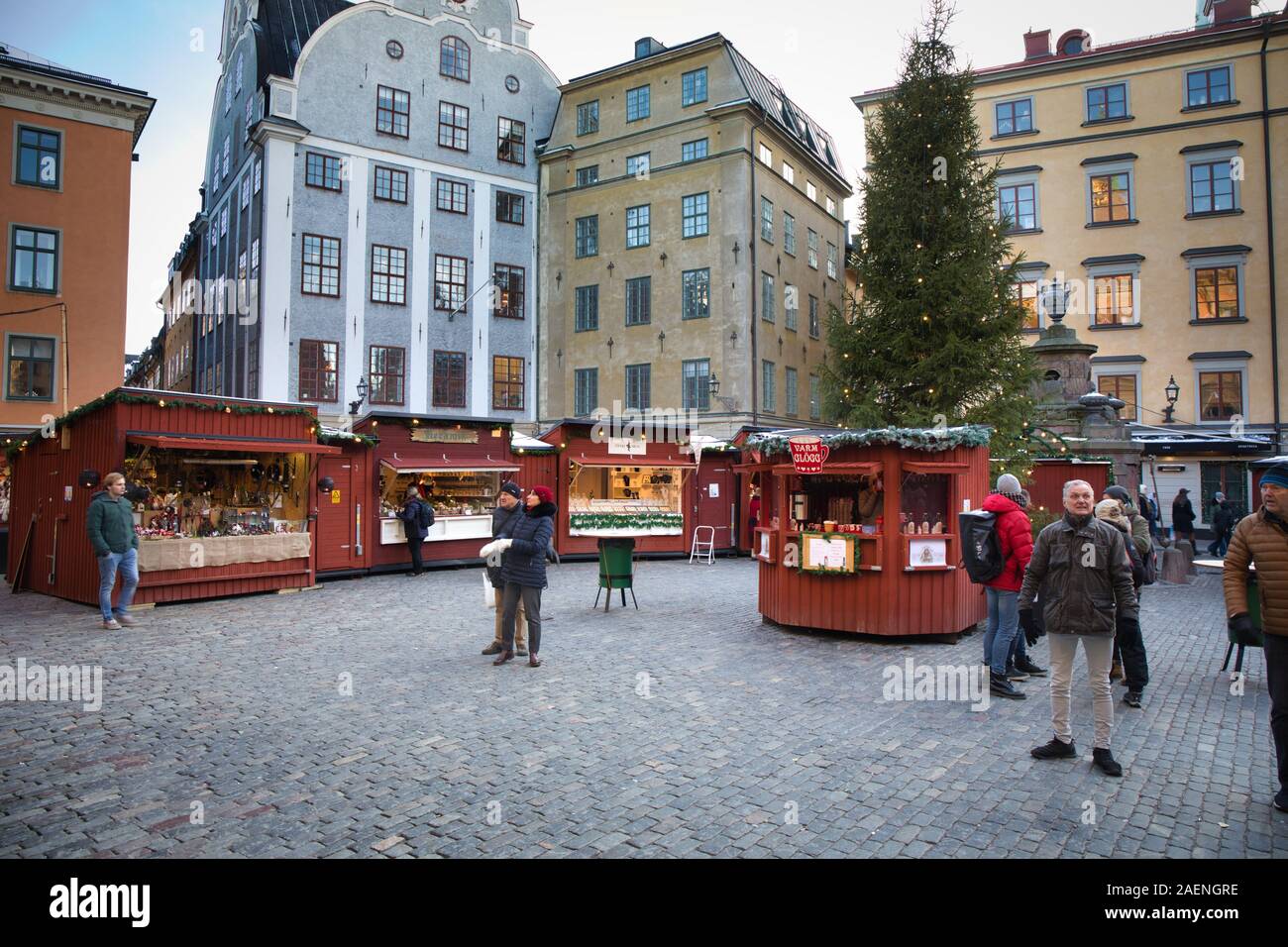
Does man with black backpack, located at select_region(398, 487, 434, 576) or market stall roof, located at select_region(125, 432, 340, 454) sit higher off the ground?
market stall roof, located at select_region(125, 432, 340, 454)

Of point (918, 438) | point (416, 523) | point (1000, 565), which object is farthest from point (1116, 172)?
point (1000, 565)

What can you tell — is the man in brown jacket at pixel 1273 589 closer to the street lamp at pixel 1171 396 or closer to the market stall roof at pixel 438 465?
the market stall roof at pixel 438 465

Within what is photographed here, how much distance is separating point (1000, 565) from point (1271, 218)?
112ft

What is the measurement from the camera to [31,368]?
84.1 feet

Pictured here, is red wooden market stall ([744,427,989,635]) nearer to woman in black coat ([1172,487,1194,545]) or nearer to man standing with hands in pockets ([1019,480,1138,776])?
man standing with hands in pockets ([1019,480,1138,776])

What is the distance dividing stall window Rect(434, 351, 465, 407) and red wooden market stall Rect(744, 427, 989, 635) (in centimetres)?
2369

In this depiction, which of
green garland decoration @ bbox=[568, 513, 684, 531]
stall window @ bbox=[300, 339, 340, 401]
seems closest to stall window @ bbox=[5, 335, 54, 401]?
stall window @ bbox=[300, 339, 340, 401]

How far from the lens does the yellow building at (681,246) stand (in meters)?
31.3

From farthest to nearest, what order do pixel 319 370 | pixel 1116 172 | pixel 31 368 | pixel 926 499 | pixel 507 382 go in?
pixel 1116 172
pixel 507 382
pixel 319 370
pixel 31 368
pixel 926 499

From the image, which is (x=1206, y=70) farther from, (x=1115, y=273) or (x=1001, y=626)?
(x=1001, y=626)

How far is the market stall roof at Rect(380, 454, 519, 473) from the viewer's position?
18656 mm
